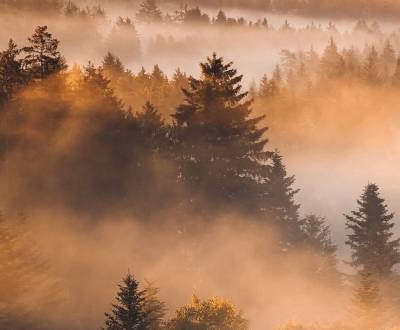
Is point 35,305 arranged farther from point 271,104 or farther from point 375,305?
point 271,104

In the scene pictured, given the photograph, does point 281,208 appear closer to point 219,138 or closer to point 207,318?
point 219,138

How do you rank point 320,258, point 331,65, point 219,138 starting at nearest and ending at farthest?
1. point 219,138
2. point 320,258
3. point 331,65

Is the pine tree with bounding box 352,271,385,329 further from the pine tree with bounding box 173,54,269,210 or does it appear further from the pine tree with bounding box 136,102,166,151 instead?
the pine tree with bounding box 136,102,166,151

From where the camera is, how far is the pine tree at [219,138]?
4244cm

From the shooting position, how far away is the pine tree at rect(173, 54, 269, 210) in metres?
42.4

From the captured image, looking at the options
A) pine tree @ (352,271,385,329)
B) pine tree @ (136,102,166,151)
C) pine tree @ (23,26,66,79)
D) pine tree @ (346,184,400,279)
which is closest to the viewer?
pine tree @ (352,271,385,329)

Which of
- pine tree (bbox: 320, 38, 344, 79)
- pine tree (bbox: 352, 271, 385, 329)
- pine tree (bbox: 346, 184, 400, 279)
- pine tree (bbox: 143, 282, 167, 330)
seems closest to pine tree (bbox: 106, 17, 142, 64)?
pine tree (bbox: 320, 38, 344, 79)

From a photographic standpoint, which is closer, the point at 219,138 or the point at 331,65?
the point at 219,138

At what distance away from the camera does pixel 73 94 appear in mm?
44344

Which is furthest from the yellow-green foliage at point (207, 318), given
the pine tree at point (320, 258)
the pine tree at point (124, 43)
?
the pine tree at point (124, 43)

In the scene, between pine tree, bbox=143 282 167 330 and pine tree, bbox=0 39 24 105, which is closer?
pine tree, bbox=143 282 167 330

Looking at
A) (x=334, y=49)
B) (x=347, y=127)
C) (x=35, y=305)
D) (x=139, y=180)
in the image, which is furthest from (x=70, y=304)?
(x=334, y=49)

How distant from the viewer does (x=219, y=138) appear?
1693 inches

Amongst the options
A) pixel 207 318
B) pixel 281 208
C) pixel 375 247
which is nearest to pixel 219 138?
pixel 281 208
